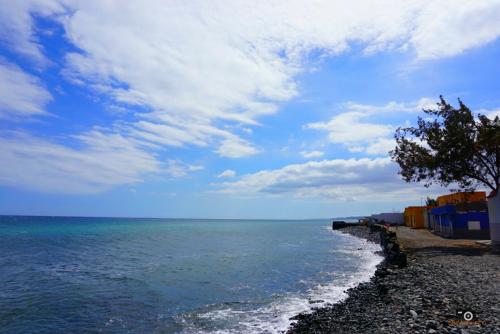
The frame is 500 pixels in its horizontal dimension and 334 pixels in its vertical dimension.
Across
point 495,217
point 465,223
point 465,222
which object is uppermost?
point 495,217

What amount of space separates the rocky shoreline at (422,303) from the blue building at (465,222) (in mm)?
21383

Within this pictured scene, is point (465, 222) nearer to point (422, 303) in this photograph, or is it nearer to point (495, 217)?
point (495, 217)

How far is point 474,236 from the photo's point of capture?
41.5 meters

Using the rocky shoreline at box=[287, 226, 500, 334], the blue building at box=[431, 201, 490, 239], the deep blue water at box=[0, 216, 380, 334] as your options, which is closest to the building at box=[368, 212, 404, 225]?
the blue building at box=[431, 201, 490, 239]

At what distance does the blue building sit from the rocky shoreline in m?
21.4

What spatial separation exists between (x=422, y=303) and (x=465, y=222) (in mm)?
34437

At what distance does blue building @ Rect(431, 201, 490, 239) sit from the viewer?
138 ft

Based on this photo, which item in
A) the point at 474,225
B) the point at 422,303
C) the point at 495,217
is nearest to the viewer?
the point at 422,303

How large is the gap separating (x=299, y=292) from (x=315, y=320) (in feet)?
26.2

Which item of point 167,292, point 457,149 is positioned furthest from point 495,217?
point 167,292

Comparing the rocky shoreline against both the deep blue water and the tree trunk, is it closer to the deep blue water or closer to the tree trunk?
the deep blue water

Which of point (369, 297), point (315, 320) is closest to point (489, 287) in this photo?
point (369, 297)

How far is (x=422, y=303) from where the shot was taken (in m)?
13.7

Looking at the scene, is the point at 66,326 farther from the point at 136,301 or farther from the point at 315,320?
the point at 315,320
